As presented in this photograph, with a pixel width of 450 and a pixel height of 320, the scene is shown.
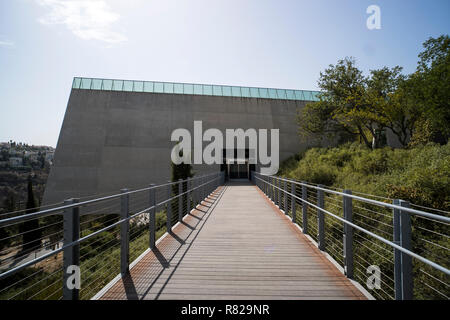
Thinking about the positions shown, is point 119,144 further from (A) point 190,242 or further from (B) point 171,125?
(A) point 190,242

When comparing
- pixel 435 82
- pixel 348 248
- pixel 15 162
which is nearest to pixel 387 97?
pixel 435 82

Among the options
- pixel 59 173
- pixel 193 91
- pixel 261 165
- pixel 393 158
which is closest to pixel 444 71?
pixel 393 158

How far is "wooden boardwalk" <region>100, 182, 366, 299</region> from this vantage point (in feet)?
9.73

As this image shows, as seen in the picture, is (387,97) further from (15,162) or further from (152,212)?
(15,162)

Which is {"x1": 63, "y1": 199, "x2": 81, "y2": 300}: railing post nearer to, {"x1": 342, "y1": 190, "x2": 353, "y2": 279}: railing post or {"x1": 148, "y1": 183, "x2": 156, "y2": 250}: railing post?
{"x1": 148, "y1": 183, "x2": 156, "y2": 250}: railing post

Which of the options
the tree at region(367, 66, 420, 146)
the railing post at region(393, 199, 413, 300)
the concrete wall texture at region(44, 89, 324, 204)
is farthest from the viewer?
the concrete wall texture at region(44, 89, 324, 204)

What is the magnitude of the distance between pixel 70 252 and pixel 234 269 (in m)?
2.10

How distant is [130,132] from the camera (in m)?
26.6

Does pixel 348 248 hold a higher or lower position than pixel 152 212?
lower

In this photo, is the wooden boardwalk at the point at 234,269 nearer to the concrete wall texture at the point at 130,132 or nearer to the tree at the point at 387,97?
the tree at the point at 387,97

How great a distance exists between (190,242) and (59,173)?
24920mm

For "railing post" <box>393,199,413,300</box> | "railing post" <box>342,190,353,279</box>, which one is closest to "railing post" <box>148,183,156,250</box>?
"railing post" <box>342,190,353,279</box>

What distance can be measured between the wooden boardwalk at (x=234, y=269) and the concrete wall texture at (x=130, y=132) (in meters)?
21.4

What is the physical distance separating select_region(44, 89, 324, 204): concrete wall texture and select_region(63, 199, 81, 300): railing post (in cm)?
2359
